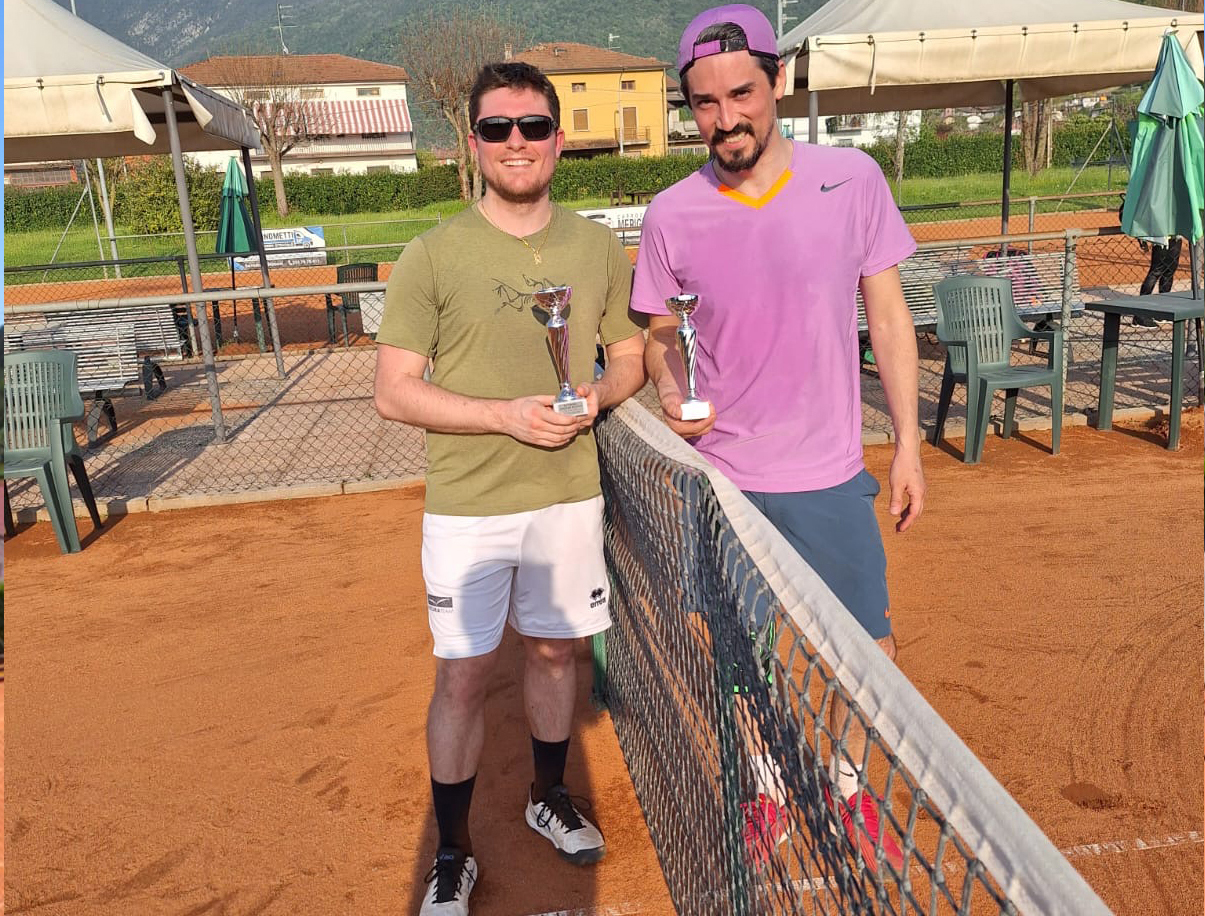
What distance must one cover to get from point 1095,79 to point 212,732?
42.9ft

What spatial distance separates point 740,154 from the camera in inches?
100

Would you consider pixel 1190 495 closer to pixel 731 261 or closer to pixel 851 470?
pixel 851 470

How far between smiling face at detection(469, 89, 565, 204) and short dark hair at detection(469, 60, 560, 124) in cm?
2

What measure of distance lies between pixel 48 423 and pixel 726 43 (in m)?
5.87

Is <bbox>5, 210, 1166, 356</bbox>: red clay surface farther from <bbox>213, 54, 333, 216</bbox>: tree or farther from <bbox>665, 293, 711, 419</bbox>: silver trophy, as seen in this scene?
<bbox>213, 54, 333, 216</bbox>: tree

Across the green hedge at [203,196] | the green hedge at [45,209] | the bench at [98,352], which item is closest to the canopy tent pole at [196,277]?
the bench at [98,352]

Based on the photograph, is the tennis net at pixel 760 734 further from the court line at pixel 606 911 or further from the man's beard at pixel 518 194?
the man's beard at pixel 518 194

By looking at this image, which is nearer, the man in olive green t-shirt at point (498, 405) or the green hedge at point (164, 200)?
the man in olive green t-shirt at point (498, 405)

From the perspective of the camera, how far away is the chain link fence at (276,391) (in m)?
7.83

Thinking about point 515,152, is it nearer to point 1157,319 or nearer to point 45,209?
point 1157,319

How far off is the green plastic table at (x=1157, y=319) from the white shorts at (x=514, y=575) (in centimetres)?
584

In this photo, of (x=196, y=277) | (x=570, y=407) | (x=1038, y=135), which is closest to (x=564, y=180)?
(x=1038, y=135)

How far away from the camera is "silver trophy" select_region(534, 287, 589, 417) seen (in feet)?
8.43

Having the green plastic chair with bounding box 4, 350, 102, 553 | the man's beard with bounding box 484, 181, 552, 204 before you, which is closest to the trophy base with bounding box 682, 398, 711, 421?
the man's beard with bounding box 484, 181, 552, 204
